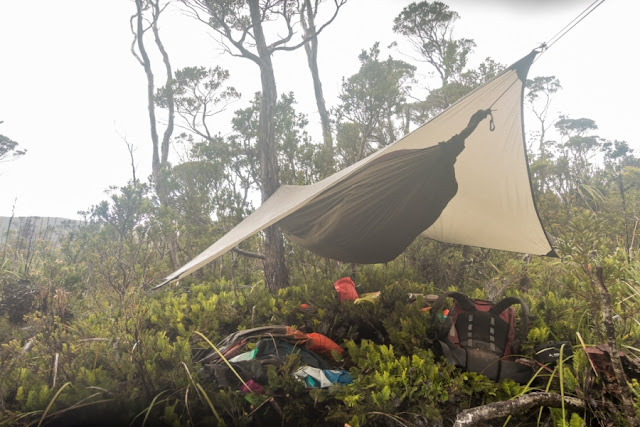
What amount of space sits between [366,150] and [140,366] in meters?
4.89

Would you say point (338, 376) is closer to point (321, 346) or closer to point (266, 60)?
point (321, 346)

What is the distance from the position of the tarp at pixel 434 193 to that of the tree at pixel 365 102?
2271 mm

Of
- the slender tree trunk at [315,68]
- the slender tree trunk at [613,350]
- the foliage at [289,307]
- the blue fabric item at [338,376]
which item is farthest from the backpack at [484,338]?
the slender tree trunk at [315,68]

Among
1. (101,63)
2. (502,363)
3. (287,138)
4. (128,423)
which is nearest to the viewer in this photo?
(128,423)

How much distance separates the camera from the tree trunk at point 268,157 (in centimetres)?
366

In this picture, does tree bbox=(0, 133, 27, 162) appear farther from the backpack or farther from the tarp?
the backpack

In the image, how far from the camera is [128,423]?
1.33 m

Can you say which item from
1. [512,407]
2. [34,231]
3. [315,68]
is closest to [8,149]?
[34,231]

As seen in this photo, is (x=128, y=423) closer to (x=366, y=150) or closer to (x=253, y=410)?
(x=253, y=410)

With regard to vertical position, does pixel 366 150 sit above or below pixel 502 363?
above

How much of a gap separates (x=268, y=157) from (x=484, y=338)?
9.71ft

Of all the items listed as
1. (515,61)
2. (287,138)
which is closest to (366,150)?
(287,138)

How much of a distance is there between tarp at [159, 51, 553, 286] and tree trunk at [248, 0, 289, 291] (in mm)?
790

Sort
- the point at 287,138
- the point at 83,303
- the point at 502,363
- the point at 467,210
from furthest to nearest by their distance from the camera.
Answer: the point at 287,138 → the point at 83,303 → the point at 467,210 → the point at 502,363
